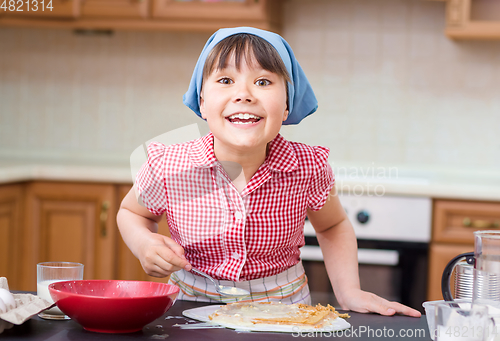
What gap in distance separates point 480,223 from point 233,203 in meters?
1.15

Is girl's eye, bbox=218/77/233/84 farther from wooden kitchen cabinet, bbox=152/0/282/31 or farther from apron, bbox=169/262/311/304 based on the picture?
wooden kitchen cabinet, bbox=152/0/282/31

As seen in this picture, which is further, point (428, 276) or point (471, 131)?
point (471, 131)

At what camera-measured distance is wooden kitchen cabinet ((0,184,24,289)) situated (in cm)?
205

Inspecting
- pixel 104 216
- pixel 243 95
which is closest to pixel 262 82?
pixel 243 95

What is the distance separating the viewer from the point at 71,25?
237 cm

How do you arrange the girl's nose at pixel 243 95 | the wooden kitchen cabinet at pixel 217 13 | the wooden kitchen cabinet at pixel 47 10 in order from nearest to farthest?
the girl's nose at pixel 243 95 < the wooden kitchen cabinet at pixel 217 13 < the wooden kitchen cabinet at pixel 47 10

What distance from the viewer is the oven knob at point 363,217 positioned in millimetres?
1961

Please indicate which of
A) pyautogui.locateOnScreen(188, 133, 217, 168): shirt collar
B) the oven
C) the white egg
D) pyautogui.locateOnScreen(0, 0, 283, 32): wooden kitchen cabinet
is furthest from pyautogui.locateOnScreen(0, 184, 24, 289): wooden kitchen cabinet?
the white egg

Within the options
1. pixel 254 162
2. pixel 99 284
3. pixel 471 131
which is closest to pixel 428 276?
pixel 471 131

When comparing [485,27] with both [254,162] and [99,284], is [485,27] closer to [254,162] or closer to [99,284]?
[254,162]

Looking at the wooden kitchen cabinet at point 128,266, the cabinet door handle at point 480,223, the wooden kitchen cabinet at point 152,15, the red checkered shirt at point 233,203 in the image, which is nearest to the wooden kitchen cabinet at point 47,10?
the wooden kitchen cabinet at point 152,15

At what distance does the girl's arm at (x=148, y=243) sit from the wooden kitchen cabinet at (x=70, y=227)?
1033mm

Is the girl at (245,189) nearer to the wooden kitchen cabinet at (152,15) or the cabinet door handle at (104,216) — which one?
the cabinet door handle at (104,216)

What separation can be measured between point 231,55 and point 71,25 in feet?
5.28
